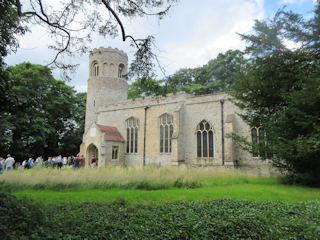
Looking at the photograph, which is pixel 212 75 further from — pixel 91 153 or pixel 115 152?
pixel 91 153

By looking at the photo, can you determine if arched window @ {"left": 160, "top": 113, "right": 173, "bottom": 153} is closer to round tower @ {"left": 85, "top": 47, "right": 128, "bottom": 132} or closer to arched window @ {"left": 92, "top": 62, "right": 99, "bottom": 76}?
round tower @ {"left": 85, "top": 47, "right": 128, "bottom": 132}

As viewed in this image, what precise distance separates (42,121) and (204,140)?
1962 centimetres

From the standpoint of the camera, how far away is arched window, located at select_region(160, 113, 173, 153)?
73.5 feet

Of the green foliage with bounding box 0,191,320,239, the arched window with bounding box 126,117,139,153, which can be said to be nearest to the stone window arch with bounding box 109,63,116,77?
the arched window with bounding box 126,117,139,153

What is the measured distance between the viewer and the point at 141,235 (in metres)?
4.02

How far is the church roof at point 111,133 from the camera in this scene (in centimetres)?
2347

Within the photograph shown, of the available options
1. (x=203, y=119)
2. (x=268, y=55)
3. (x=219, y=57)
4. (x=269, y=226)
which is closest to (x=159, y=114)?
(x=203, y=119)

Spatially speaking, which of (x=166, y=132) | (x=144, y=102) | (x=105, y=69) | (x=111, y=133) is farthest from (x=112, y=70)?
(x=166, y=132)

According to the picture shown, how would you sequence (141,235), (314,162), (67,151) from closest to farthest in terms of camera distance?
(141,235)
(314,162)
(67,151)

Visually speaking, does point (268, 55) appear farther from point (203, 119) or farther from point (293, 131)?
point (203, 119)

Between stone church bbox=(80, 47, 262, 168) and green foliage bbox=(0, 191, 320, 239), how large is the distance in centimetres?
1181

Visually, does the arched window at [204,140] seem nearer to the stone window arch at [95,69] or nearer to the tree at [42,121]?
the tree at [42,121]

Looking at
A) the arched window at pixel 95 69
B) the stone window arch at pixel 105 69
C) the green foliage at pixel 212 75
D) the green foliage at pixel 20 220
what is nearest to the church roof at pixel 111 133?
the green foliage at pixel 212 75

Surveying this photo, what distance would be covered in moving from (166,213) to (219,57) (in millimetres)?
31820
